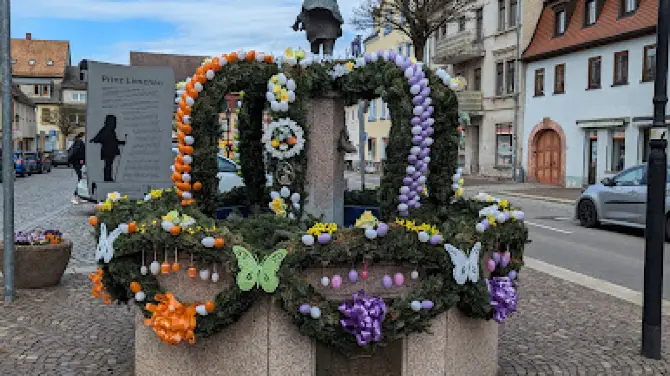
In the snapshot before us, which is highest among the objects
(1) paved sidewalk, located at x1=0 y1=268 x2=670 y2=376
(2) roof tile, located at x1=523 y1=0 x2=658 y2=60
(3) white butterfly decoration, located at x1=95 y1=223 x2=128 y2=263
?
(2) roof tile, located at x1=523 y1=0 x2=658 y2=60

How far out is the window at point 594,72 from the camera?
27.9 meters

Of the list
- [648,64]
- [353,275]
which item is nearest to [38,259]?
[353,275]

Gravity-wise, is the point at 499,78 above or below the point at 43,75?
below

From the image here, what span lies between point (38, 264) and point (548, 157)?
27298 millimetres

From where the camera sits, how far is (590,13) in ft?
94.3

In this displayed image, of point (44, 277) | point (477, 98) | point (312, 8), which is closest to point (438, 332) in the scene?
point (312, 8)

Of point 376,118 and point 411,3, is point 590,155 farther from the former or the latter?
point 376,118

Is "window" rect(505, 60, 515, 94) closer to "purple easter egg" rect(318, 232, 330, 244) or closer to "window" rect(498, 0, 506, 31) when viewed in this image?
"window" rect(498, 0, 506, 31)

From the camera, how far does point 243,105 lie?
729cm

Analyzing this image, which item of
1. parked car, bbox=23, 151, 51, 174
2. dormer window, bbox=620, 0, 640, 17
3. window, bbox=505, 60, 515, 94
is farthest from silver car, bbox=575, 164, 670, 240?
parked car, bbox=23, 151, 51, 174

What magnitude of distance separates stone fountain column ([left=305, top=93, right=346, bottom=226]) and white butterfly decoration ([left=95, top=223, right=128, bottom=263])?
2048 millimetres

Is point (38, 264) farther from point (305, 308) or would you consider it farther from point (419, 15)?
point (419, 15)

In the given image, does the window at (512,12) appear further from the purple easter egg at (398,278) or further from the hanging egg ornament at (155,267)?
the hanging egg ornament at (155,267)

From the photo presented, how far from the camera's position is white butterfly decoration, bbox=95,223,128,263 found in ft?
15.8
